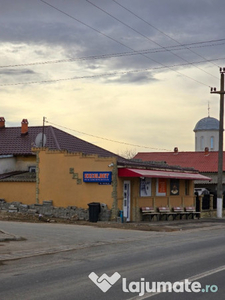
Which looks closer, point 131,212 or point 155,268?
point 155,268

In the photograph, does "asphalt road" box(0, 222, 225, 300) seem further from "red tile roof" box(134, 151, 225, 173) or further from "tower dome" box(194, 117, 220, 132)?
"tower dome" box(194, 117, 220, 132)

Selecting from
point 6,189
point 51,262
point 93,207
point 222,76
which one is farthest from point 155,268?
point 222,76

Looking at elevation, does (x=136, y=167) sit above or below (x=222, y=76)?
below

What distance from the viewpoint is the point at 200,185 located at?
57.1 metres

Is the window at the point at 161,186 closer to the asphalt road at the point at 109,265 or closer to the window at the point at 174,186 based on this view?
the window at the point at 174,186

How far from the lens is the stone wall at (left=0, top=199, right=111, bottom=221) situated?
28781mm

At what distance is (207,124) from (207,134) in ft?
5.38

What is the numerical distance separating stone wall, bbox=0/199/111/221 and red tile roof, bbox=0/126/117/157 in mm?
6188

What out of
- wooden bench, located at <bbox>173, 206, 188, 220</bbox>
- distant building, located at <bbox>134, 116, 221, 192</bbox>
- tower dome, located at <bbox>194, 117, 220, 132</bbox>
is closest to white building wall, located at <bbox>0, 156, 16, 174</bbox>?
wooden bench, located at <bbox>173, 206, 188, 220</bbox>

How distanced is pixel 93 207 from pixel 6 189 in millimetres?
6709

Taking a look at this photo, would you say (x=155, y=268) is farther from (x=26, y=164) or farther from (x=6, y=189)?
(x=26, y=164)

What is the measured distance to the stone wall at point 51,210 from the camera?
28.8 meters

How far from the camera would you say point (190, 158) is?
2507 inches

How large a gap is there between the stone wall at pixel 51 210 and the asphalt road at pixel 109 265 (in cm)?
655
